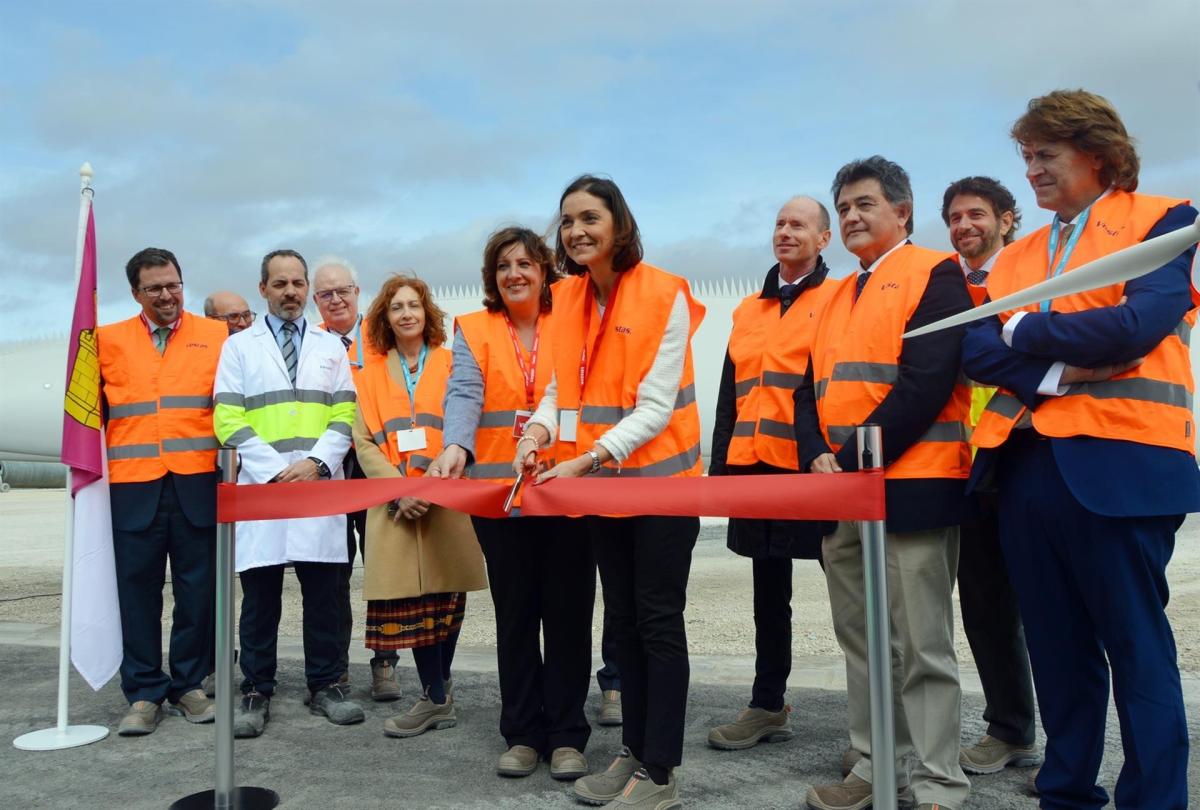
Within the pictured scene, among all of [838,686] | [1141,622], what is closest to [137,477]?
[838,686]

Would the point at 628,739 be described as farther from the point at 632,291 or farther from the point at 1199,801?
the point at 1199,801

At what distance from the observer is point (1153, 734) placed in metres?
2.61

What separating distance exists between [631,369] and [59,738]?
9.43 ft

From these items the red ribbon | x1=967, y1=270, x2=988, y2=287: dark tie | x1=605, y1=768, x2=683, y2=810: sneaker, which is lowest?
x1=605, y1=768, x2=683, y2=810: sneaker

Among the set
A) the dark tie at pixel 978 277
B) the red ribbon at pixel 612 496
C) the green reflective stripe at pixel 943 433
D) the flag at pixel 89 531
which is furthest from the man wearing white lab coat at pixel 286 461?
the dark tie at pixel 978 277

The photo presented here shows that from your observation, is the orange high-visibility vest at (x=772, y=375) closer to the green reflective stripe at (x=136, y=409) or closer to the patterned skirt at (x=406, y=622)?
the patterned skirt at (x=406, y=622)

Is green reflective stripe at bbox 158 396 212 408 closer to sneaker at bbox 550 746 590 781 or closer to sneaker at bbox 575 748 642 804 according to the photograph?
sneaker at bbox 550 746 590 781

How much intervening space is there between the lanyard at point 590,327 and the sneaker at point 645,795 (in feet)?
3.97

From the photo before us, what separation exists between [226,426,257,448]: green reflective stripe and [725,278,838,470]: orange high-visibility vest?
2.05 m

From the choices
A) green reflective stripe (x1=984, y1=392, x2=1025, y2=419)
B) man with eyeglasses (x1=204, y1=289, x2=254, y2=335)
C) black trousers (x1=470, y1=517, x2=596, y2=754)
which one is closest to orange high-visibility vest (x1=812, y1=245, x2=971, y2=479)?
green reflective stripe (x1=984, y1=392, x2=1025, y2=419)

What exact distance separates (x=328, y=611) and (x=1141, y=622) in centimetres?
324

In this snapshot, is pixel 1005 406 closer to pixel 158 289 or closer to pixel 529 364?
pixel 529 364

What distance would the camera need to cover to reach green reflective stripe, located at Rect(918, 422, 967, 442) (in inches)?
120

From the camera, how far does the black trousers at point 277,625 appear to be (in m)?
4.49
